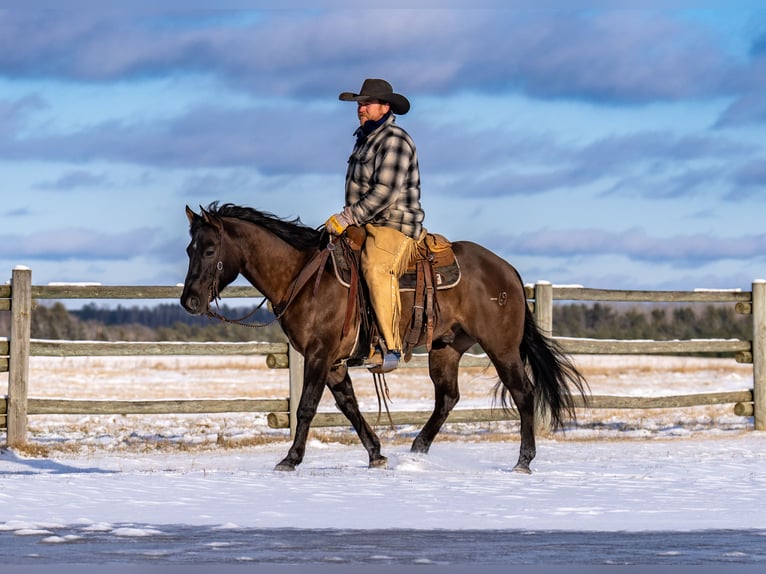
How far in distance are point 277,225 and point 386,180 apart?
99cm

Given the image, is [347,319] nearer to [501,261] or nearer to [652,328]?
[501,261]

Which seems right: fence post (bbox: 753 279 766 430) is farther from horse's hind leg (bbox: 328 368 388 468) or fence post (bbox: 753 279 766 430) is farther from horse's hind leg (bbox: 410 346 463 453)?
horse's hind leg (bbox: 328 368 388 468)

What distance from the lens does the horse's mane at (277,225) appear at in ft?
30.9

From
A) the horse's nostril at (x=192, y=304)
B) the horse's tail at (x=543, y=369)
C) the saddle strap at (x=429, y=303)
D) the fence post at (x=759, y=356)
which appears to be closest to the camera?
the horse's nostril at (x=192, y=304)

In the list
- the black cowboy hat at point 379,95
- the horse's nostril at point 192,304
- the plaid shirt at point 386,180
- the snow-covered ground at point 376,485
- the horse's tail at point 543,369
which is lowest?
the snow-covered ground at point 376,485

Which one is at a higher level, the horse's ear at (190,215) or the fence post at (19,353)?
the horse's ear at (190,215)

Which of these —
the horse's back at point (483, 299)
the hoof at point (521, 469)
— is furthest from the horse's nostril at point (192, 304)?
the hoof at point (521, 469)

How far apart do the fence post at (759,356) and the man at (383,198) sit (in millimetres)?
7304

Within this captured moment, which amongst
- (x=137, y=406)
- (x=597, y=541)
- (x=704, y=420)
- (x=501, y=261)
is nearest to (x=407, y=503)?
(x=597, y=541)

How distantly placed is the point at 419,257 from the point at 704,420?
8.64 meters

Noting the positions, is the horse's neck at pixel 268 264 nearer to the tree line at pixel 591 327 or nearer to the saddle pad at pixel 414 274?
the saddle pad at pixel 414 274

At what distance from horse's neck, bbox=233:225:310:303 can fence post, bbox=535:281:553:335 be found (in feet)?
17.9

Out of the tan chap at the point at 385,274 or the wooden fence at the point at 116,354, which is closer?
the tan chap at the point at 385,274

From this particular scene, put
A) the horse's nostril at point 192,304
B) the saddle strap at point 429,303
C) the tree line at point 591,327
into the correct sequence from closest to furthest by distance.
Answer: the horse's nostril at point 192,304 → the saddle strap at point 429,303 → the tree line at point 591,327
